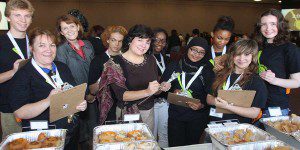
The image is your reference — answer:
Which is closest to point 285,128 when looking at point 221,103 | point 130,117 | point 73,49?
point 221,103

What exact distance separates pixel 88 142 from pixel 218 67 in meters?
1.70

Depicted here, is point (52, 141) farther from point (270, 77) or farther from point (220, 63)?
point (270, 77)

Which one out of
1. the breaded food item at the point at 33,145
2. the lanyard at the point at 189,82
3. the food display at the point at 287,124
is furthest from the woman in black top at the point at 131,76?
the food display at the point at 287,124

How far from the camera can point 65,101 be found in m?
1.53

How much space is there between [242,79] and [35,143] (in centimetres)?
143

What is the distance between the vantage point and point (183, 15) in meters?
12.0

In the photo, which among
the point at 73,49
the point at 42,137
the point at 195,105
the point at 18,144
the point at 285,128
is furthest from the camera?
the point at 73,49

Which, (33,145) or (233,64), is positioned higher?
(233,64)

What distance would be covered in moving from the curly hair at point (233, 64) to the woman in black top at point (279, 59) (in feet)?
0.45

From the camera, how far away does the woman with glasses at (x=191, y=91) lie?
2.26 m

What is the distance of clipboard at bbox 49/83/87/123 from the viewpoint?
1459 millimetres

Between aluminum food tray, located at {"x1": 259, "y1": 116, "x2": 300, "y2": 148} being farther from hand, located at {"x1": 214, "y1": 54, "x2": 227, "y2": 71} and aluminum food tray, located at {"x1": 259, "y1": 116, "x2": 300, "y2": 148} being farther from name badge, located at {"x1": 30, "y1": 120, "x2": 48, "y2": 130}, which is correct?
name badge, located at {"x1": 30, "y1": 120, "x2": 48, "y2": 130}

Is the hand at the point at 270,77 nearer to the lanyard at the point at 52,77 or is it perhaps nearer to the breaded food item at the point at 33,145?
the lanyard at the point at 52,77

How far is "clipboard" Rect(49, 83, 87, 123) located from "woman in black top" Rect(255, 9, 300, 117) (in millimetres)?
1358
